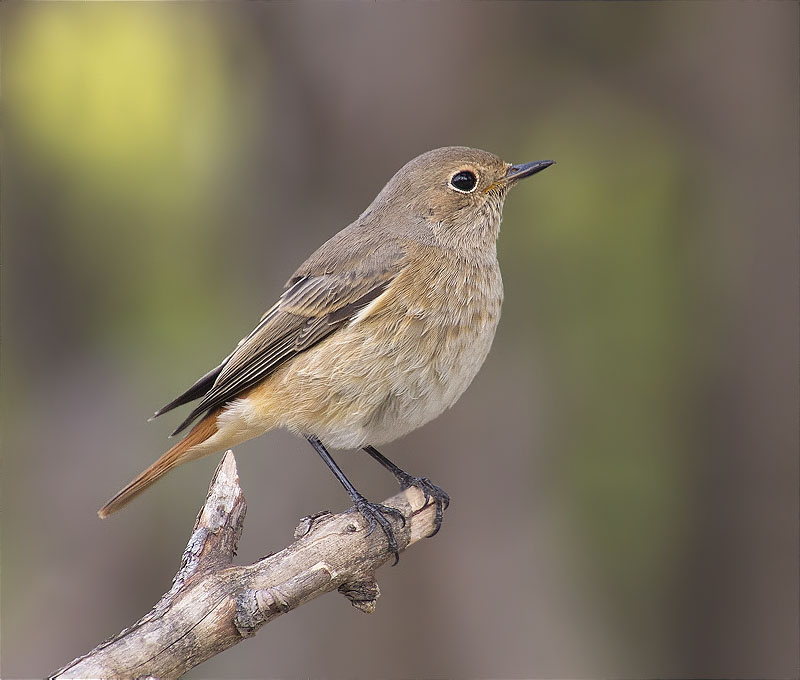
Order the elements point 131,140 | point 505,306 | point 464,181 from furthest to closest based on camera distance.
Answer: point 505,306 → point 131,140 → point 464,181

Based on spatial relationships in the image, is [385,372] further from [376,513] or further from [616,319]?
[616,319]

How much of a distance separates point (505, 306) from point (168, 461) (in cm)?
405

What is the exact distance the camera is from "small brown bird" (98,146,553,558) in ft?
15.4

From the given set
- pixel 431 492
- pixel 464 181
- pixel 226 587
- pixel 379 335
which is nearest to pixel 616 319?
pixel 464 181

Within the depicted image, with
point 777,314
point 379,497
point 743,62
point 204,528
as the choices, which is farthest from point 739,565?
point 204,528

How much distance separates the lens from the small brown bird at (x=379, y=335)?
469 centimetres

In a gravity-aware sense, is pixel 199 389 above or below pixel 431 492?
above

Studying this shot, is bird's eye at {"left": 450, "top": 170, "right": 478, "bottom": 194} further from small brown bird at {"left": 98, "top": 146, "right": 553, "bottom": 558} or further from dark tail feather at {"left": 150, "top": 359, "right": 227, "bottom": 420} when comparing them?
dark tail feather at {"left": 150, "top": 359, "right": 227, "bottom": 420}

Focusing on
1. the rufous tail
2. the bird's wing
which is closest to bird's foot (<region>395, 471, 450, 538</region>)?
the bird's wing

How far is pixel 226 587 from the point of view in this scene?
3.91 meters

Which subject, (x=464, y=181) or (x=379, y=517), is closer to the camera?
(x=379, y=517)

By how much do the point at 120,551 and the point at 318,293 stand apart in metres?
3.94

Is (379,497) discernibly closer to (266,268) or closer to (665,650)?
(266,268)

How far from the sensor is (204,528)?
4.14m
